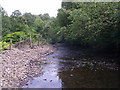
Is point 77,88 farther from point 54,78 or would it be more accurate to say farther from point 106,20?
point 106,20

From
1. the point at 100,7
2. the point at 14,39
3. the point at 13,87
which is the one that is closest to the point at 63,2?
the point at 14,39

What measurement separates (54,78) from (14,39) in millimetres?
12509

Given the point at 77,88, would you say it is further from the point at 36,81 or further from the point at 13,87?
the point at 13,87

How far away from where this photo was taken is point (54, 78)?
262 inches

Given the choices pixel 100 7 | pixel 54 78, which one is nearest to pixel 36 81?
pixel 54 78

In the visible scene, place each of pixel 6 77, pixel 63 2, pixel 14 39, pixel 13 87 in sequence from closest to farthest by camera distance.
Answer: pixel 13 87 < pixel 6 77 < pixel 14 39 < pixel 63 2

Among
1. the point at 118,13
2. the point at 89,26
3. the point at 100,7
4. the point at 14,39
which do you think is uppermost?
the point at 100,7

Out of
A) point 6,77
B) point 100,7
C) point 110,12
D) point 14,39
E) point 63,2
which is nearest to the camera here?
point 6,77

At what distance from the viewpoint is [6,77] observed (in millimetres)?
5988

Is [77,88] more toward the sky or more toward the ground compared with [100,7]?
more toward the ground

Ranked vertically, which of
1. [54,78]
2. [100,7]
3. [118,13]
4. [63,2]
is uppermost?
[63,2]

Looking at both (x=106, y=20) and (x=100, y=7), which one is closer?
(x=106, y=20)

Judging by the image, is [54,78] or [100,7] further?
[100,7]

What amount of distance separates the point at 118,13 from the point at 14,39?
44.2 ft
